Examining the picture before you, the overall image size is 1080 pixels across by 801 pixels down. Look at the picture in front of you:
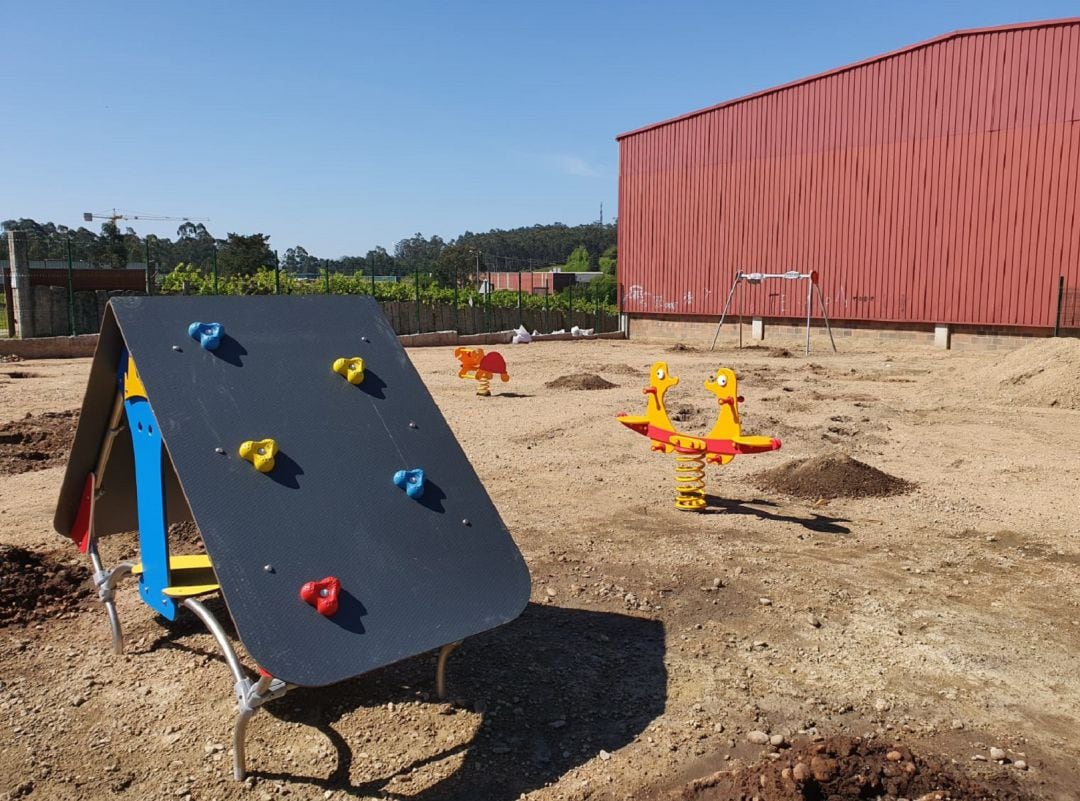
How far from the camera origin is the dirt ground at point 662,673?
121 inches

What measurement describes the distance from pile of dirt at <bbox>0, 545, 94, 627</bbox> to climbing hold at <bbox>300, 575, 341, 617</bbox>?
7.82 ft

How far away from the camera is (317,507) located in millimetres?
3291

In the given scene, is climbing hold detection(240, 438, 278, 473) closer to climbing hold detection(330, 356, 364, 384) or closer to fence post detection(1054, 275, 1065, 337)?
climbing hold detection(330, 356, 364, 384)

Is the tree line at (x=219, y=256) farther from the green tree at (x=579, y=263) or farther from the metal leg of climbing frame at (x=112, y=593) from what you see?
the metal leg of climbing frame at (x=112, y=593)

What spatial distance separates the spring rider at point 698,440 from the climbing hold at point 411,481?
3.45 meters

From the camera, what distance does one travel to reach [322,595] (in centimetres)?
299

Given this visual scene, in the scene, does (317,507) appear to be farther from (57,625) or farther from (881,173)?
(881,173)

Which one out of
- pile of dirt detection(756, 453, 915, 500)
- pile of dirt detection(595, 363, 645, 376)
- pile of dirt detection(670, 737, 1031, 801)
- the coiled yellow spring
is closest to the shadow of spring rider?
pile of dirt detection(670, 737, 1031, 801)

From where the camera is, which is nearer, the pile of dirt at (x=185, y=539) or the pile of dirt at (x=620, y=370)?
the pile of dirt at (x=185, y=539)

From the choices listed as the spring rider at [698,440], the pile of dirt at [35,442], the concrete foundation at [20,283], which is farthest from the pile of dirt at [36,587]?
the concrete foundation at [20,283]

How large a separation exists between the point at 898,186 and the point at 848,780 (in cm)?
2470

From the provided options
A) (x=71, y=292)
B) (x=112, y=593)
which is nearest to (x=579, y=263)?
(x=71, y=292)

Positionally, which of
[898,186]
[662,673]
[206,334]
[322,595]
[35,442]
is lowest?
[662,673]

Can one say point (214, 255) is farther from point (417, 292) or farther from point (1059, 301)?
point (1059, 301)
